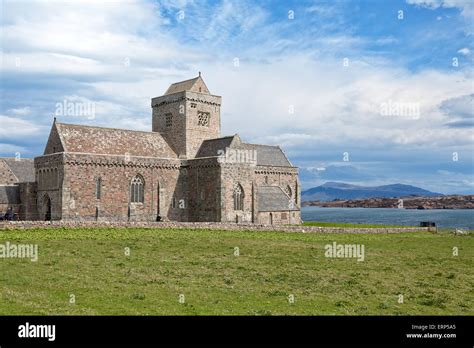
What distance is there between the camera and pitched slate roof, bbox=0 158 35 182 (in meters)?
67.3

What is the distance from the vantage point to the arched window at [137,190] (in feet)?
173

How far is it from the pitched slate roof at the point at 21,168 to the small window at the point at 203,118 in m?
24.7

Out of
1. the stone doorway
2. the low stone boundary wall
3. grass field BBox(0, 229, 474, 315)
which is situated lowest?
grass field BBox(0, 229, 474, 315)

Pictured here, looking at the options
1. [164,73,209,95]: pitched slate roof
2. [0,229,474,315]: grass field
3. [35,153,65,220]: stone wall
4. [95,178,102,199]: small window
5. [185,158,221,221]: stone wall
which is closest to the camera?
[0,229,474,315]: grass field

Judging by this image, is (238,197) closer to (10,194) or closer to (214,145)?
(214,145)

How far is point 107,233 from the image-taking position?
122ft

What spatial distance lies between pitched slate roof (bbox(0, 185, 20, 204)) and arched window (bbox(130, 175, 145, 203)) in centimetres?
1317

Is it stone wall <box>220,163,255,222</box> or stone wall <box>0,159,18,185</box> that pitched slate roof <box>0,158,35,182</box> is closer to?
stone wall <box>0,159,18,185</box>

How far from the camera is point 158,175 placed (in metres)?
54.9

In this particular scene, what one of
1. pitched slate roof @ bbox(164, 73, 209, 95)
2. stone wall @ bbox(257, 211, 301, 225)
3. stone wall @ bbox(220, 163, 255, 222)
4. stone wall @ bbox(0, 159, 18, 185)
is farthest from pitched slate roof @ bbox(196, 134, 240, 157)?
stone wall @ bbox(0, 159, 18, 185)

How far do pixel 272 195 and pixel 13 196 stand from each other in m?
28.9
